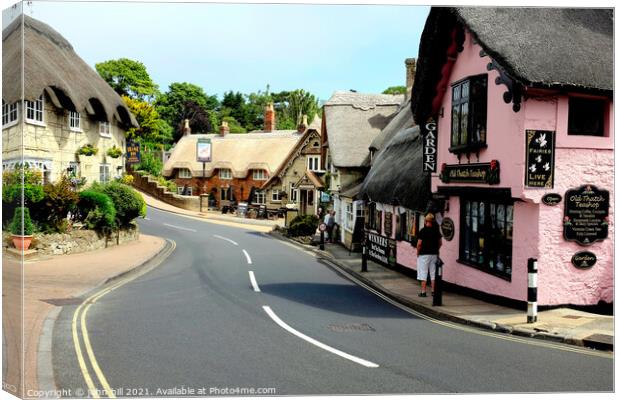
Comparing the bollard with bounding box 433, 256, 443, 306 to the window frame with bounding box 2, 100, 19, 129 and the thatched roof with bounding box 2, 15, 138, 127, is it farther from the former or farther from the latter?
the window frame with bounding box 2, 100, 19, 129

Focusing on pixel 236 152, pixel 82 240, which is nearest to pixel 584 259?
pixel 82 240

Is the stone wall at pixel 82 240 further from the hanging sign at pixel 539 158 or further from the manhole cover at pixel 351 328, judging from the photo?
the hanging sign at pixel 539 158

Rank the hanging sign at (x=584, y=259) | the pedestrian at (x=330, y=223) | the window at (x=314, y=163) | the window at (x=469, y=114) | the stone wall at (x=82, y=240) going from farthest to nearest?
the window at (x=314, y=163)
the pedestrian at (x=330, y=223)
the stone wall at (x=82, y=240)
the window at (x=469, y=114)
the hanging sign at (x=584, y=259)

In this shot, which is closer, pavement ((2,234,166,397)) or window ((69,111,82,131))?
pavement ((2,234,166,397))

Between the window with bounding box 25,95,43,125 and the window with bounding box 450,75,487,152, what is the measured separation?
8.49m

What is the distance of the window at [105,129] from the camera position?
19219 mm

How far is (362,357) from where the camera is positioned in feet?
25.4

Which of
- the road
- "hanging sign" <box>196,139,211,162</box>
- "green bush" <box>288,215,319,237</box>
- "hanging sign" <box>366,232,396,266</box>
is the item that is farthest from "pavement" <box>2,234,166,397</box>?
"green bush" <box>288,215,319,237</box>

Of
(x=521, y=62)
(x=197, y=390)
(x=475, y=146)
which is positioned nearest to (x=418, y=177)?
(x=475, y=146)

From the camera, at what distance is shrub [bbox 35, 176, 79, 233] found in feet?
48.0

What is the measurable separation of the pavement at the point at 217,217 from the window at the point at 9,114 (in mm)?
19211

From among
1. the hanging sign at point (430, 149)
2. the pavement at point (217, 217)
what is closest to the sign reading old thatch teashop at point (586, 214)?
the hanging sign at point (430, 149)

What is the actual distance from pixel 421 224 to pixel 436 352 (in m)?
8.73

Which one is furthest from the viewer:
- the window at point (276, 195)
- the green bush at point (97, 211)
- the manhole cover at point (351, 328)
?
the window at point (276, 195)
